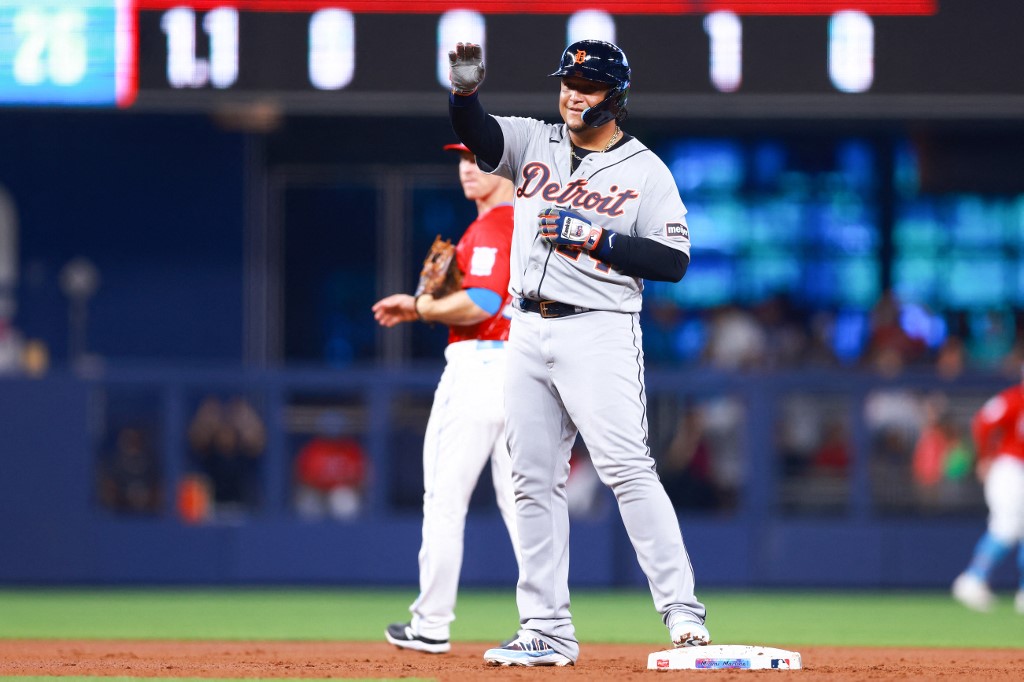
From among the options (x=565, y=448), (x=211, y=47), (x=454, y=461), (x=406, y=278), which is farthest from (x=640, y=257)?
(x=406, y=278)

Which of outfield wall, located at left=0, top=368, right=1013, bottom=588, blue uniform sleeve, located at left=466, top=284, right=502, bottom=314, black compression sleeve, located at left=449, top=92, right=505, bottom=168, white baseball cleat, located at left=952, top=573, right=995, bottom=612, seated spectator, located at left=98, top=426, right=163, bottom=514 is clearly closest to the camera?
black compression sleeve, located at left=449, top=92, right=505, bottom=168

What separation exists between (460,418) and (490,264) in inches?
22.5

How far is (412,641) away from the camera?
5.82 meters

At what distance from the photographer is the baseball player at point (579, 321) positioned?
4.82 m

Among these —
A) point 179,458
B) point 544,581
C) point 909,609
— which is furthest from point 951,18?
point 179,458

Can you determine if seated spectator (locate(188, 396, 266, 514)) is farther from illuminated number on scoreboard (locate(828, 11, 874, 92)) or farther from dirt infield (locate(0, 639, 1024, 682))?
illuminated number on scoreboard (locate(828, 11, 874, 92))

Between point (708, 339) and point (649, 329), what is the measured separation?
1.74 ft

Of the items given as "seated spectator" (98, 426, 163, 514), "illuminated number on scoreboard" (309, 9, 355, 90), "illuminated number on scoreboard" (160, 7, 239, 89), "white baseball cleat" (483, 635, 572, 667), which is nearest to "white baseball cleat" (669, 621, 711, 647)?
"white baseball cleat" (483, 635, 572, 667)

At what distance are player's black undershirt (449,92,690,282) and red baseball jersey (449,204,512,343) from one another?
0.92 meters

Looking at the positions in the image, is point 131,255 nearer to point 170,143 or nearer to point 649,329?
point 170,143

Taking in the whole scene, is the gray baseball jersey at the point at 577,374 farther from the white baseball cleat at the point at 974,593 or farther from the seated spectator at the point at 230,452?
the seated spectator at the point at 230,452

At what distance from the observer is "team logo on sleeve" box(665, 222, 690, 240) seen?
4898 millimetres

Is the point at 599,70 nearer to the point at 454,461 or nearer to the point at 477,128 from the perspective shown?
the point at 477,128

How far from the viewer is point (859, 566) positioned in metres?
10.9
